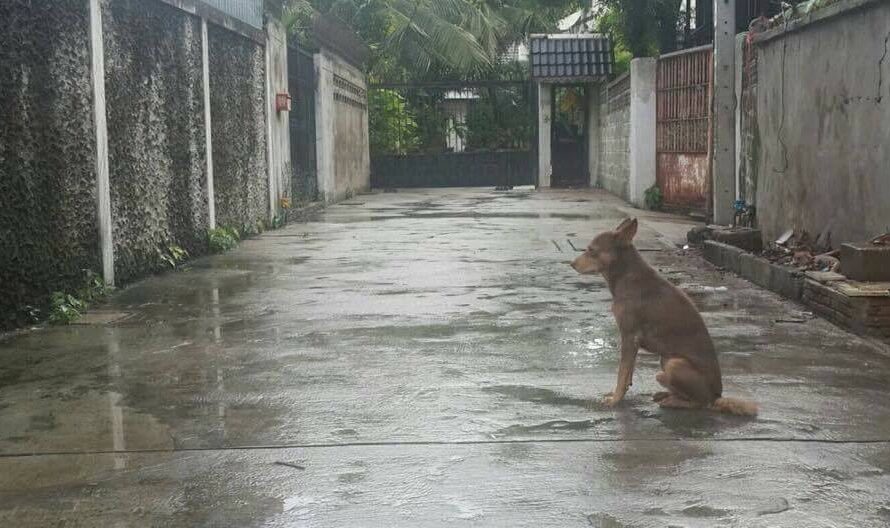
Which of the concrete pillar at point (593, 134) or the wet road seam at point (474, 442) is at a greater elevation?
the concrete pillar at point (593, 134)

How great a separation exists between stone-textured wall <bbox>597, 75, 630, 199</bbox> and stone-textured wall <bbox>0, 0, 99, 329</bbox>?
14089mm

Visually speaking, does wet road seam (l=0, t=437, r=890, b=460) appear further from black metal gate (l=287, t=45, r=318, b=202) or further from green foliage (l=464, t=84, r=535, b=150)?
green foliage (l=464, t=84, r=535, b=150)

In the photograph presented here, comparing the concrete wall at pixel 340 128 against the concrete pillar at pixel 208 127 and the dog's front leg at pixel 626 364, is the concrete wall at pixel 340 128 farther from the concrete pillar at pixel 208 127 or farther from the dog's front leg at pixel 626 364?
the dog's front leg at pixel 626 364

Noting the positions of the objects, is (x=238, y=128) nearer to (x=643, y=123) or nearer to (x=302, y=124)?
(x=302, y=124)

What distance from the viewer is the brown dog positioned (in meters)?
4.87

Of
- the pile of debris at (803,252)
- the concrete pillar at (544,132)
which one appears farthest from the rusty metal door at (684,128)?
the concrete pillar at (544,132)

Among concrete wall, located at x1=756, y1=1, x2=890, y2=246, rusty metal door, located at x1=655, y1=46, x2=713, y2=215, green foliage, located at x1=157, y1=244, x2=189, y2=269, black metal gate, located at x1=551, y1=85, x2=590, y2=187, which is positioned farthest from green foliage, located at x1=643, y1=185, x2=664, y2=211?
green foliage, located at x1=157, y1=244, x2=189, y2=269

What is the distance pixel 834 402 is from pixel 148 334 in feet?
15.0

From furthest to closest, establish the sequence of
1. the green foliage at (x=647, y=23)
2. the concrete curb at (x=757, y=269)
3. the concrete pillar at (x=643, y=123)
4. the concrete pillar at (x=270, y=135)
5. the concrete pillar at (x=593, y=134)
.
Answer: the concrete pillar at (x=593, y=134)
the green foliage at (x=647, y=23)
the concrete pillar at (x=643, y=123)
the concrete pillar at (x=270, y=135)
the concrete curb at (x=757, y=269)

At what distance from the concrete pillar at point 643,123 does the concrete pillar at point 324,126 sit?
616 centimetres

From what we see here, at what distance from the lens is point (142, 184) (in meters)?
9.91

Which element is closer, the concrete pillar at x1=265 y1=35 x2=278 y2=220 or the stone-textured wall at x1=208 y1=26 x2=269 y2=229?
the stone-textured wall at x1=208 y1=26 x2=269 y2=229

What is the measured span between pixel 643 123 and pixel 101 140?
12612mm

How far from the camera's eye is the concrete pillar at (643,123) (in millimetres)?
19172
